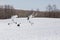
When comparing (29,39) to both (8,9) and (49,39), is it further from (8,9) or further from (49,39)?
(8,9)

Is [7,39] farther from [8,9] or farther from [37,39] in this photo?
[8,9]

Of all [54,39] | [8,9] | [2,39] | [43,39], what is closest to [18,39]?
[2,39]

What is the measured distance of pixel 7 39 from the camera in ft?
28.4

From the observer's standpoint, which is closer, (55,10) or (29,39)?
(29,39)

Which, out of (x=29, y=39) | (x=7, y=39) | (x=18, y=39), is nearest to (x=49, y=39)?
(x=29, y=39)

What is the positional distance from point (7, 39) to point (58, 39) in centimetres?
298

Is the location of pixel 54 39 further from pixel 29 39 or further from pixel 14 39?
pixel 14 39

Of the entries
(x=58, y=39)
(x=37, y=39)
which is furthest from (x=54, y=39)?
(x=37, y=39)

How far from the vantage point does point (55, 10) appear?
66000mm

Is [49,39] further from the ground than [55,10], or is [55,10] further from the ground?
[49,39]

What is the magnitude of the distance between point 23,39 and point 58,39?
2045 mm

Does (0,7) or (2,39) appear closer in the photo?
(2,39)

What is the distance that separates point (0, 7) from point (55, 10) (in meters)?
24.4

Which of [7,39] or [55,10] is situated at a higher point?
[7,39]
